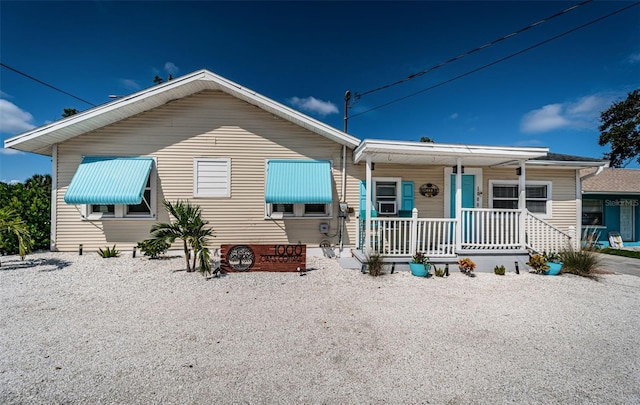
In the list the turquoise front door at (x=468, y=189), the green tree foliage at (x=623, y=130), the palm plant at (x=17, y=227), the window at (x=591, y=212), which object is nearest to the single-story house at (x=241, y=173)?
the turquoise front door at (x=468, y=189)

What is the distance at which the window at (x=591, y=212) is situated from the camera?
13.1m

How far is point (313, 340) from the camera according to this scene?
3.48 m

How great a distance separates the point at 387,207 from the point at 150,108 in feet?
27.0

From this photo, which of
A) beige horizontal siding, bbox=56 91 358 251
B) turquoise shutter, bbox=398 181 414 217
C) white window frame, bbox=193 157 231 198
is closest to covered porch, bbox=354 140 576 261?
turquoise shutter, bbox=398 181 414 217

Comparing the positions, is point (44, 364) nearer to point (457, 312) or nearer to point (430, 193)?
point (457, 312)

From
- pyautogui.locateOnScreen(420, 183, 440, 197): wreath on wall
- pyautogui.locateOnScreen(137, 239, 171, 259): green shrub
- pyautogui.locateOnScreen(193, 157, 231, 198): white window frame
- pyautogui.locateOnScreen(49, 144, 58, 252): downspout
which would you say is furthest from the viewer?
pyautogui.locateOnScreen(420, 183, 440, 197): wreath on wall

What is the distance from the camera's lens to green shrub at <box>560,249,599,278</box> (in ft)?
21.7

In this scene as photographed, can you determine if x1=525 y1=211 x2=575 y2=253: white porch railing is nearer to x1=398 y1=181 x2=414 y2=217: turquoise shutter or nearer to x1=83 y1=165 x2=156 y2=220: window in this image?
x1=398 y1=181 x2=414 y2=217: turquoise shutter

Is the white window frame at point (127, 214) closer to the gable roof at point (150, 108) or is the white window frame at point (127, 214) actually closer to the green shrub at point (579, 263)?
the gable roof at point (150, 108)

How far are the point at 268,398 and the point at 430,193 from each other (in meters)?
8.12

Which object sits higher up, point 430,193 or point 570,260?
point 430,193

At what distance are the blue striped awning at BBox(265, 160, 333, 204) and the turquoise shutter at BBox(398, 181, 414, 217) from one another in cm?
270

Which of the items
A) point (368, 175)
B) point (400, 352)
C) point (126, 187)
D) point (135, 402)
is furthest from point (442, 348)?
point (126, 187)

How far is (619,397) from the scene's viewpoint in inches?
99.1
